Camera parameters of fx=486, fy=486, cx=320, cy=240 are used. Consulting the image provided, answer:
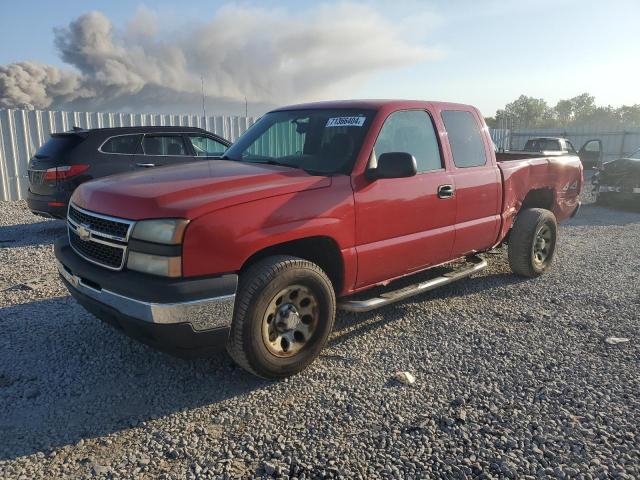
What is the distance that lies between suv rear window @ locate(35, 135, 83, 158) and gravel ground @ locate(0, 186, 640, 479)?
3.24m

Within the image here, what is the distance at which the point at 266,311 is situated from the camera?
3.11 meters

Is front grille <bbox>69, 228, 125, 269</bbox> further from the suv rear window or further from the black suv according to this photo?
the suv rear window

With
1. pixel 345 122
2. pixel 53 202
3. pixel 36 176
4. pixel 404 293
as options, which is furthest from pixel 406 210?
pixel 36 176

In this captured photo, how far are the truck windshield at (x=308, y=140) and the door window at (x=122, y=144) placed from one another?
3920 millimetres

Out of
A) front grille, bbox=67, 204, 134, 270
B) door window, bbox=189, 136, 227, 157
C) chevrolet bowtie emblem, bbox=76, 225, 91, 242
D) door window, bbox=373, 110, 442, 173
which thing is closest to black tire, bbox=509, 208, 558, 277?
door window, bbox=373, 110, 442, 173

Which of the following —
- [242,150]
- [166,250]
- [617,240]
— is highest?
[242,150]

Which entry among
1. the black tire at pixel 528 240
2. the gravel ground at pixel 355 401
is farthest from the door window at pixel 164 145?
the black tire at pixel 528 240

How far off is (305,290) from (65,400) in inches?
65.8

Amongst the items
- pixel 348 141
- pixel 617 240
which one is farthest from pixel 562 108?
pixel 348 141

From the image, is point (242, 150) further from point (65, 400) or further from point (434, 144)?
point (65, 400)

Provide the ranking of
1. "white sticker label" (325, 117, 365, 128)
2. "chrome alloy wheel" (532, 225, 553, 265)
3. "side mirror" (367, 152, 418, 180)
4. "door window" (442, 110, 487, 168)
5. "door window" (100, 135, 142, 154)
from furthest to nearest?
"door window" (100, 135, 142, 154) → "chrome alloy wheel" (532, 225, 553, 265) → "door window" (442, 110, 487, 168) → "white sticker label" (325, 117, 365, 128) → "side mirror" (367, 152, 418, 180)

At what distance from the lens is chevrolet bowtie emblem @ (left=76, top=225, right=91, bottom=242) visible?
126 inches

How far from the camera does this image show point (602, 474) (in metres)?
2.42

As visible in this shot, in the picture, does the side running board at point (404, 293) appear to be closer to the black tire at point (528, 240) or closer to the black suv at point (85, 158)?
the black tire at point (528, 240)
